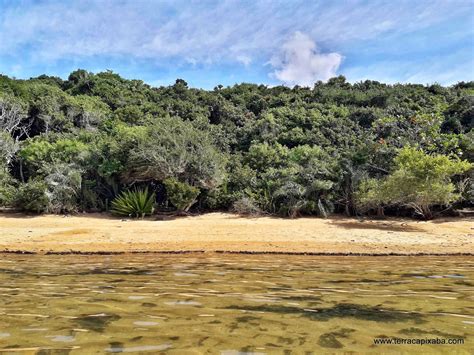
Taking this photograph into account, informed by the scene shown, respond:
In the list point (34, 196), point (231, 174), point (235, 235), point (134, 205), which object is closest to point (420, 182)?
point (235, 235)

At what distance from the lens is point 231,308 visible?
4.32 metres

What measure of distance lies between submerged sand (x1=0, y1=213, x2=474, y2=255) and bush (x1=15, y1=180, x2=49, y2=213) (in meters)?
0.57

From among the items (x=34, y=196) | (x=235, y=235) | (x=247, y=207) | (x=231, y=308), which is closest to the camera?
(x=231, y=308)

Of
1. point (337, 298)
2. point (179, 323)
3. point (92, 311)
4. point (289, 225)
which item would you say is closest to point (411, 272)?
point (337, 298)

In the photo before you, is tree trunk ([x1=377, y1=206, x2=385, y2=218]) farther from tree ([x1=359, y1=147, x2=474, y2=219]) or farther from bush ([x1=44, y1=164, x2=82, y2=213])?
bush ([x1=44, y1=164, x2=82, y2=213])

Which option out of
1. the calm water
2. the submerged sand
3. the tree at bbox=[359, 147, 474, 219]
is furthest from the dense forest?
the calm water

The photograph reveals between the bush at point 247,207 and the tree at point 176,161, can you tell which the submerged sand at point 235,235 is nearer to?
the bush at point 247,207

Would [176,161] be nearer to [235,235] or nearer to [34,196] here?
[34,196]

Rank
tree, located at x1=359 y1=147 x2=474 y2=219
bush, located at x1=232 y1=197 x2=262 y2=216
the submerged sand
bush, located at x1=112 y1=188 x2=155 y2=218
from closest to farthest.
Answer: the submerged sand < tree, located at x1=359 y1=147 x2=474 y2=219 < bush, located at x1=112 y1=188 x2=155 y2=218 < bush, located at x1=232 y1=197 x2=262 y2=216

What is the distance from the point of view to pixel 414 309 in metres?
4.26

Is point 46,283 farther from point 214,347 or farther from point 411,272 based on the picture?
point 411,272

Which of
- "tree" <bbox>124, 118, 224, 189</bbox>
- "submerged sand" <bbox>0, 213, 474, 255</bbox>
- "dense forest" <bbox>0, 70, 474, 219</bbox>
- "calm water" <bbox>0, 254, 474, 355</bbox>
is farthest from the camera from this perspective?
"tree" <bbox>124, 118, 224, 189</bbox>

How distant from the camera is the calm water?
125 inches

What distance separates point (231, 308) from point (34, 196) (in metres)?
15.3
